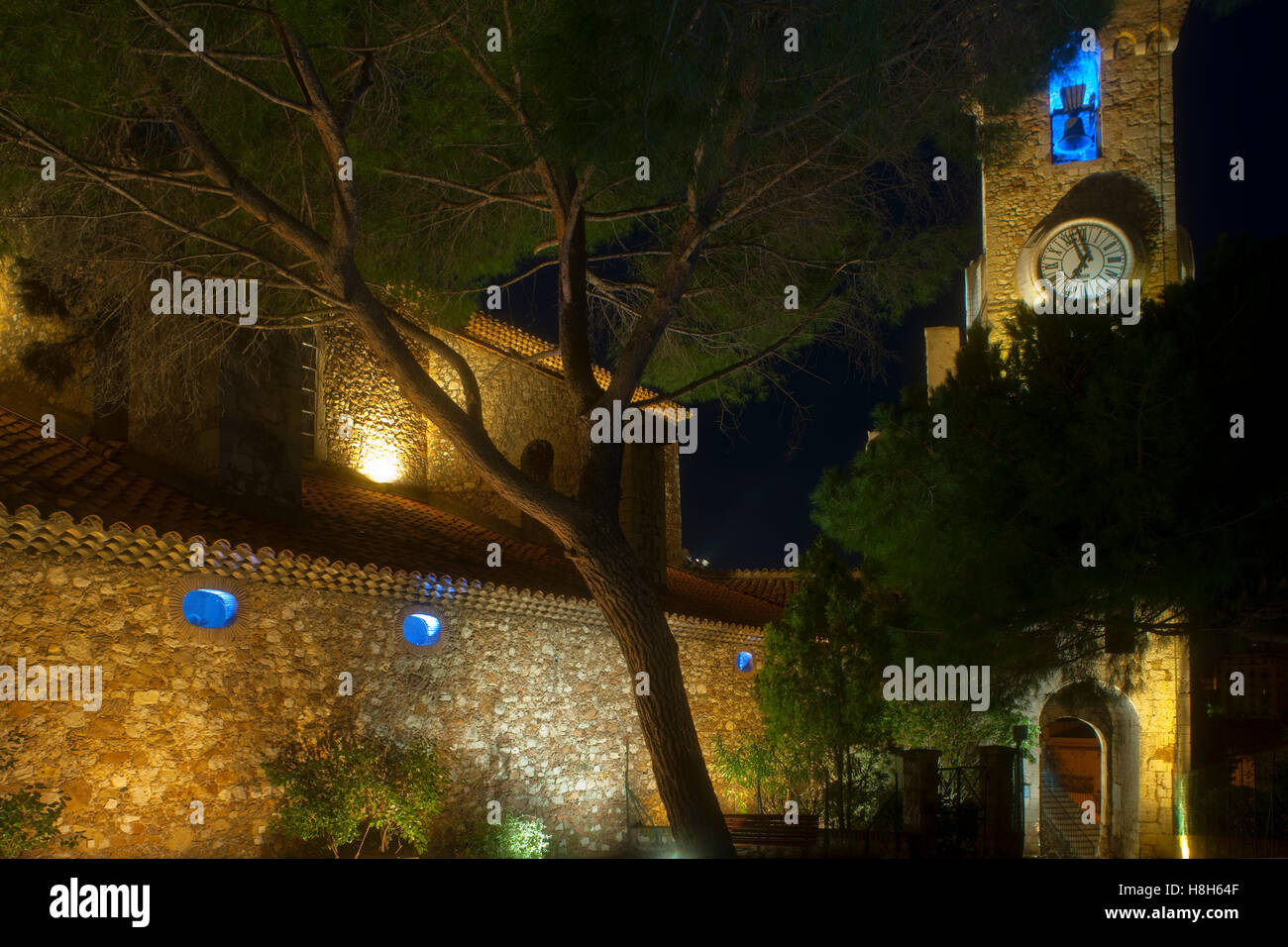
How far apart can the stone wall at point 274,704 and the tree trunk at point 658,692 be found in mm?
2491

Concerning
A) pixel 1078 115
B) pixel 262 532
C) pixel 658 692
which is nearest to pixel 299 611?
pixel 262 532

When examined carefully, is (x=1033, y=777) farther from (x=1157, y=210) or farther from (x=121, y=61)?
(x=121, y=61)

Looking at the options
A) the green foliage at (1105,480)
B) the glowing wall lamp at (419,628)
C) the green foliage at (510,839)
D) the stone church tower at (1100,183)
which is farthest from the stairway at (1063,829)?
the glowing wall lamp at (419,628)

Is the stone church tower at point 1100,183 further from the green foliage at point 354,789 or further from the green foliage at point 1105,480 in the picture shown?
the green foliage at point 354,789

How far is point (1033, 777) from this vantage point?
696 inches

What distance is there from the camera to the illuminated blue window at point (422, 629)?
10.6m

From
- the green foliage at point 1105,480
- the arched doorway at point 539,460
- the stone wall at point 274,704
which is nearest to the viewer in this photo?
the stone wall at point 274,704

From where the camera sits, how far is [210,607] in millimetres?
8875

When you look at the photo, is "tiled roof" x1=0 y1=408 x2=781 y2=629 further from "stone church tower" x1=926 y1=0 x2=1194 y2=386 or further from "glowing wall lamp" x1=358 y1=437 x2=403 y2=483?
"stone church tower" x1=926 y1=0 x2=1194 y2=386

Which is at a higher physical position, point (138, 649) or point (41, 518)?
point (41, 518)

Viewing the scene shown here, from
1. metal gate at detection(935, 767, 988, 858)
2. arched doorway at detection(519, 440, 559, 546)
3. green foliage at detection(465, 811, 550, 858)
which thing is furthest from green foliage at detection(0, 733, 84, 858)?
arched doorway at detection(519, 440, 559, 546)

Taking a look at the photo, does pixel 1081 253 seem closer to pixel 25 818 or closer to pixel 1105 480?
pixel 1105 480

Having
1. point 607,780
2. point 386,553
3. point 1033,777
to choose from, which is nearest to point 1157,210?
point 1033,777

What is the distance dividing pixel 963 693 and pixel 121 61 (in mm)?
9571
